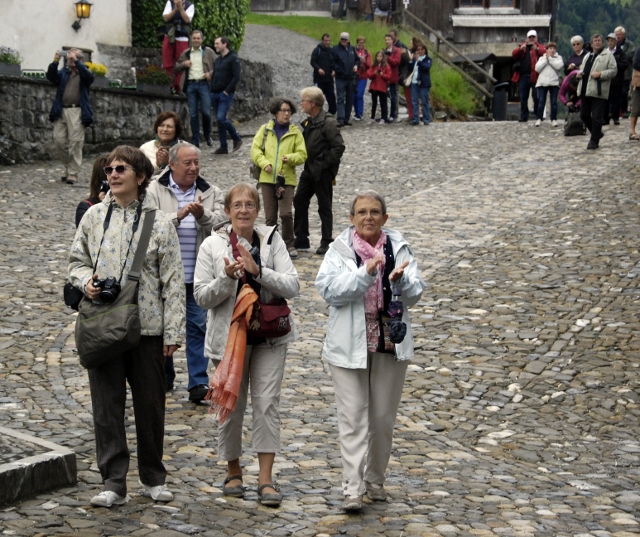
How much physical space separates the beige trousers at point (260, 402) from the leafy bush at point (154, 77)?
1767 cm

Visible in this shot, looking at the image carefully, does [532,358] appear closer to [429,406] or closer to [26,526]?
[429,406]

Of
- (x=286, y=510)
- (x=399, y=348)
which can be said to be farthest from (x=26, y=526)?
(x=399, y=348)

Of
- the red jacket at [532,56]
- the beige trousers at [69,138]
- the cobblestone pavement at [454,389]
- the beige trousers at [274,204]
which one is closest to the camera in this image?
the cobblestone pavement at [454,389]

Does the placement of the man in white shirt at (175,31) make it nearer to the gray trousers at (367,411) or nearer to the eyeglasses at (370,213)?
the eyeglasses at (370,213)

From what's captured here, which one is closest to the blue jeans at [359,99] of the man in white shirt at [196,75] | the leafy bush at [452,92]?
the leafy bush at [452,92]

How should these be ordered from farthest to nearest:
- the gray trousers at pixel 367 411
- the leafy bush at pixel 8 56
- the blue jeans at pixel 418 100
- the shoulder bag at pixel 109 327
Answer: the blue jeans at pixel 418 100, the leafy bush at pixel 8 56, the gray trousers at pixel 367 411, the shoulder bag at pixel 109 327

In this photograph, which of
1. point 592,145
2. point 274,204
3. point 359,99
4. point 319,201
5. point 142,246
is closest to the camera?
point 142,246

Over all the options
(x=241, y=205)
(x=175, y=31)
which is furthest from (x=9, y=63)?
(x=241, y=205)

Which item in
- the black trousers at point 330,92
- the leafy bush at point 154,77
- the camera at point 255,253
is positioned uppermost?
the leafy bush at point 154,77

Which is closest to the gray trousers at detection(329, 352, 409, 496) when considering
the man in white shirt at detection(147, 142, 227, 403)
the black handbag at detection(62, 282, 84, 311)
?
the black handbag at detection(62, 282, 84, 311)

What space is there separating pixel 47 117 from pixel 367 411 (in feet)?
49.7

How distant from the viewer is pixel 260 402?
6703 millimetres

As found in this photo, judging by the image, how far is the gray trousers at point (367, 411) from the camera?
6551 millimetres

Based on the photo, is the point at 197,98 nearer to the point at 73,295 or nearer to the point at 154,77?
the point at 154,77
